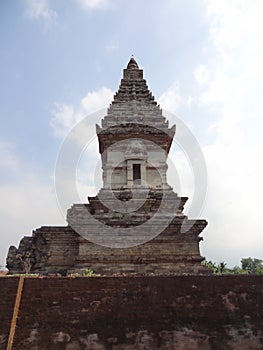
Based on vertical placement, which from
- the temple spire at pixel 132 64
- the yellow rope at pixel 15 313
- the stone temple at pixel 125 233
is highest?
the temple spire at pixel 132 64

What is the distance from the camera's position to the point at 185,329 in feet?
26.2

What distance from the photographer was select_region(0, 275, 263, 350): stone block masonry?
302 inches

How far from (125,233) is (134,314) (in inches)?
258

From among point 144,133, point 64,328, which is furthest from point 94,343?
point 144,133

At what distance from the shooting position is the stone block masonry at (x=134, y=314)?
25.2 feet

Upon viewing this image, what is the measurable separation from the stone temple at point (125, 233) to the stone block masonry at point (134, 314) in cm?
492

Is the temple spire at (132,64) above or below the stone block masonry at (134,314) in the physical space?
above

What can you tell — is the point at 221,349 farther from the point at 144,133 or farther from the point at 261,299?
the point at 144,133

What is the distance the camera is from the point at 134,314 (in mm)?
8117

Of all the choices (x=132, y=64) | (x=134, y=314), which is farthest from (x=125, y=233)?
(x=132, y=64)

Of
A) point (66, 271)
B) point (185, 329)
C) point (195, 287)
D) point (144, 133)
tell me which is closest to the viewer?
point (185, 329)

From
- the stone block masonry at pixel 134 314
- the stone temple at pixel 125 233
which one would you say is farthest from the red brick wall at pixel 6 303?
the stone temple at pixel 125 233

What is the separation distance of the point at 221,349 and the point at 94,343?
309cm

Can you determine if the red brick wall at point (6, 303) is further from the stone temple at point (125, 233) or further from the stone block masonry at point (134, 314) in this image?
the stone temple at point (125, 233)
